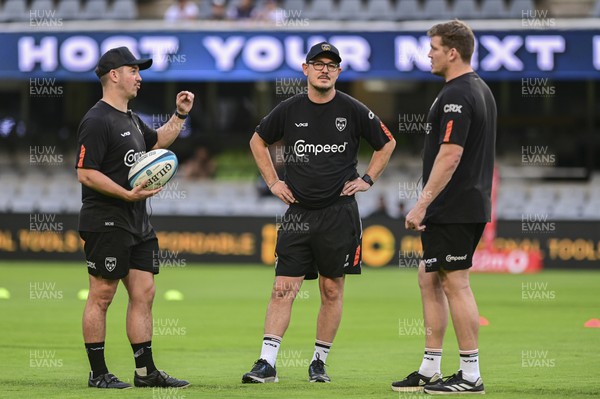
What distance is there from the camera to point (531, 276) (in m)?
21.3

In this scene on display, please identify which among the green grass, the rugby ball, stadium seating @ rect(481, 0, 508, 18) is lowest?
the green grass

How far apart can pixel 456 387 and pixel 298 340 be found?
164 inches

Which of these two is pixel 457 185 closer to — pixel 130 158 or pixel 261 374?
pixel 261 374

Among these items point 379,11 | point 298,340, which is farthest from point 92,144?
point 379,11

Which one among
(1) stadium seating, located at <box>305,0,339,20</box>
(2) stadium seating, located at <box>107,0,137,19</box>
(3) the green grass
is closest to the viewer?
(3) the green grass

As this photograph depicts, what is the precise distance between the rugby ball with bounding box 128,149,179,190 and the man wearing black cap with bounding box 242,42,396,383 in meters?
0.90

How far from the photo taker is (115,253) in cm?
845

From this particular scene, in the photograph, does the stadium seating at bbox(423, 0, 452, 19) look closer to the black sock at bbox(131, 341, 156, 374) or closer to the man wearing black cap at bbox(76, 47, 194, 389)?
the man wearing black cap at bbox(76, 47, 194, 389)

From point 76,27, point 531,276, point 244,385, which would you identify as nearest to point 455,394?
point 244,385

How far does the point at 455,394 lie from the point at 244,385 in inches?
61.8

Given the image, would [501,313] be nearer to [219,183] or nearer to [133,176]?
[133,176]

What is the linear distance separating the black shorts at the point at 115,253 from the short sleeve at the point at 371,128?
1.92m

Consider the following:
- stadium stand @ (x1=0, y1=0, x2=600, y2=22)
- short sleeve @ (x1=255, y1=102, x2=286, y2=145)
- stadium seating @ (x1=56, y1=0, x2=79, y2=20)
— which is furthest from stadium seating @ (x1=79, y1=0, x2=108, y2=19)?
short sleeve @ (x1=255, y1=102, x2=286, y2=145)

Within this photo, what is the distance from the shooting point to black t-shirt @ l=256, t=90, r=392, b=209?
352 inches
